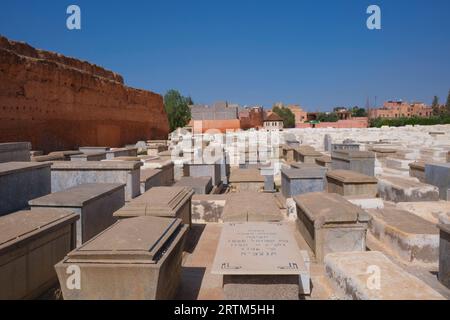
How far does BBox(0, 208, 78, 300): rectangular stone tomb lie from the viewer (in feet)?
9.21

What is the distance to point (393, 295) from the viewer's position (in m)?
2.54

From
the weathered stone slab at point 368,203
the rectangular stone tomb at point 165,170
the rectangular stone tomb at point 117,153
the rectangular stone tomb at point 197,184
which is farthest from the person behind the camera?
the rectangular stone tomb at point 117,153

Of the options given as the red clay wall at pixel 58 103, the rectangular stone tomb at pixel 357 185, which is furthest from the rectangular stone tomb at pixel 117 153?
the rectangular stone tomb at pixel 357 185

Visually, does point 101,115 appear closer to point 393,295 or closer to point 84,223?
point 84,223

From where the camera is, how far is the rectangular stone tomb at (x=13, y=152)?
6.41 meters

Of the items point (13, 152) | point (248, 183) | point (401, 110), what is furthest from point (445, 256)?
point (401, 110)

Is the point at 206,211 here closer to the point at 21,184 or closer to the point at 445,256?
the point at 21,184

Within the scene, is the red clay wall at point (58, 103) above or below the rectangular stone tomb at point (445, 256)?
above

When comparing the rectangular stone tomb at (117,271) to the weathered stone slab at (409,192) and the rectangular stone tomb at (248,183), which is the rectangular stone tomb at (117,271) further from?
the rectangular stone tomb at (248,183)

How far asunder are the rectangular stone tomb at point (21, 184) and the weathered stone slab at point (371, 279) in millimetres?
3932

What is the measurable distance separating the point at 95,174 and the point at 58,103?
725 inches

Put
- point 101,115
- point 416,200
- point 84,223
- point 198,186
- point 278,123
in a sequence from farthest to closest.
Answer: point 278,123 < point 101,115 < point 198,186 < point 416,200 < point 84,223
